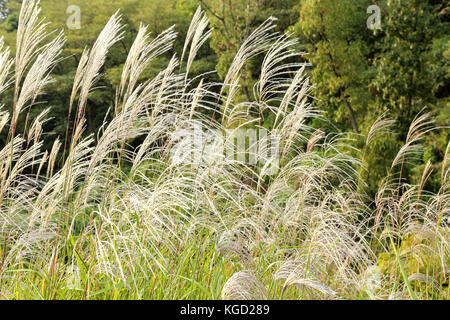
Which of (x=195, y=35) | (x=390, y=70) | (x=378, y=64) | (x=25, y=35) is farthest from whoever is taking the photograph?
(x=378, y=64)

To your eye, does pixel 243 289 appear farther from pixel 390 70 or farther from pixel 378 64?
pixel 378 64

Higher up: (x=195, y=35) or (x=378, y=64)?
(x=195, y=35)

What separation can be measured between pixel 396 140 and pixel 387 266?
5.68 metres

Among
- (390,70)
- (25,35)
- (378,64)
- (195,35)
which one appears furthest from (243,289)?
(378,64)

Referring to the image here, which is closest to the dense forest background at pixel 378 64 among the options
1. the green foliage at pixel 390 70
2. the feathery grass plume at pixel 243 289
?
the green foliage at pixel 390 70

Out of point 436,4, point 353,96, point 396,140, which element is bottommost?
point 396,140

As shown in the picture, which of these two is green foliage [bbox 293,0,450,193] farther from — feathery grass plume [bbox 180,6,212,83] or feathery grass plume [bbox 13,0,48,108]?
feathery grass plume [bbox 13,0,48,108]

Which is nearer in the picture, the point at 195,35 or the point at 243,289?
the point at 243,289

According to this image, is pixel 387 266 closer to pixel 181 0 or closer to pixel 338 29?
pixel 338 29

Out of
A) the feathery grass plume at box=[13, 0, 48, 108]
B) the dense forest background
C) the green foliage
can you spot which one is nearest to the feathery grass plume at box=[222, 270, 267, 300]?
the feathery grass plume at box=[13, 0, 48, 108]

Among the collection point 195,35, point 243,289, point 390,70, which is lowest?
point 243,289

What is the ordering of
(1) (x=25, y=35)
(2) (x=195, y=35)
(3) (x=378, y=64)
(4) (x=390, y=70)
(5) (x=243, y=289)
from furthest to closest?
(3) (x=378, y=64) → (4) (x=390, y=70) → (2) (x=195, y=35) → (1) (x=25, y=35) → (5) (x=243, y=289)
